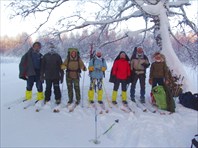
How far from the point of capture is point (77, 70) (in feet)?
29.5

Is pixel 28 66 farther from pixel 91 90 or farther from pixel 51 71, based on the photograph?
pixel 91 90

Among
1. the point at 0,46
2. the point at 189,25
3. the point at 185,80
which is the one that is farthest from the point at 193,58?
the point at 0,46

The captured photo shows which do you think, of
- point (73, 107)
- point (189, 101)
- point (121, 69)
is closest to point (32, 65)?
point (73, 107)

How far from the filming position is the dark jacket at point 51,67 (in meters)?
8.98

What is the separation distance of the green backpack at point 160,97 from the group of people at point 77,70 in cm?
39

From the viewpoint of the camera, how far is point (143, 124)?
7.44 metres

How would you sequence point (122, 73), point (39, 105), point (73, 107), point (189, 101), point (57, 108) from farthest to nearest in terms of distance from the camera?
point (189, 101) → point (122, 73) → point (39, 105) → point (73, 107) → point (57, 108)

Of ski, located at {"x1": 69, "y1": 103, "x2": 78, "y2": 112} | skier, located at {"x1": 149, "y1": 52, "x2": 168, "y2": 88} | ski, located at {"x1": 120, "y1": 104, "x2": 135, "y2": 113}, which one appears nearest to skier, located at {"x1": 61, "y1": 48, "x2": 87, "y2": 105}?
ski, located at {"x1": 69, "y1": 103, "x2": 78, "y2": 112}

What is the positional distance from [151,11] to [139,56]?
116 inches

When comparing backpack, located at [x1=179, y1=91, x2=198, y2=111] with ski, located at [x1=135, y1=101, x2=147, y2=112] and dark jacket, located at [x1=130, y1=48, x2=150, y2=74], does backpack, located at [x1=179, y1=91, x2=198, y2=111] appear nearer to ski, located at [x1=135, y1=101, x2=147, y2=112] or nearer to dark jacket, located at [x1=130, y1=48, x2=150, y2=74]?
ski, located at [x1=135, y1=101, x2=147, y2=112]

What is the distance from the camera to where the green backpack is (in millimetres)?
8922

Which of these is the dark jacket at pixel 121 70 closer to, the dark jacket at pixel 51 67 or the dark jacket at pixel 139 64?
the dark jacket at pixel 139 64

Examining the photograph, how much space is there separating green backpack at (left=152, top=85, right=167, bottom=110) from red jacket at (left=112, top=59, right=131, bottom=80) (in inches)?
39.9

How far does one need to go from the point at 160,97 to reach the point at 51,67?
3.31 m
